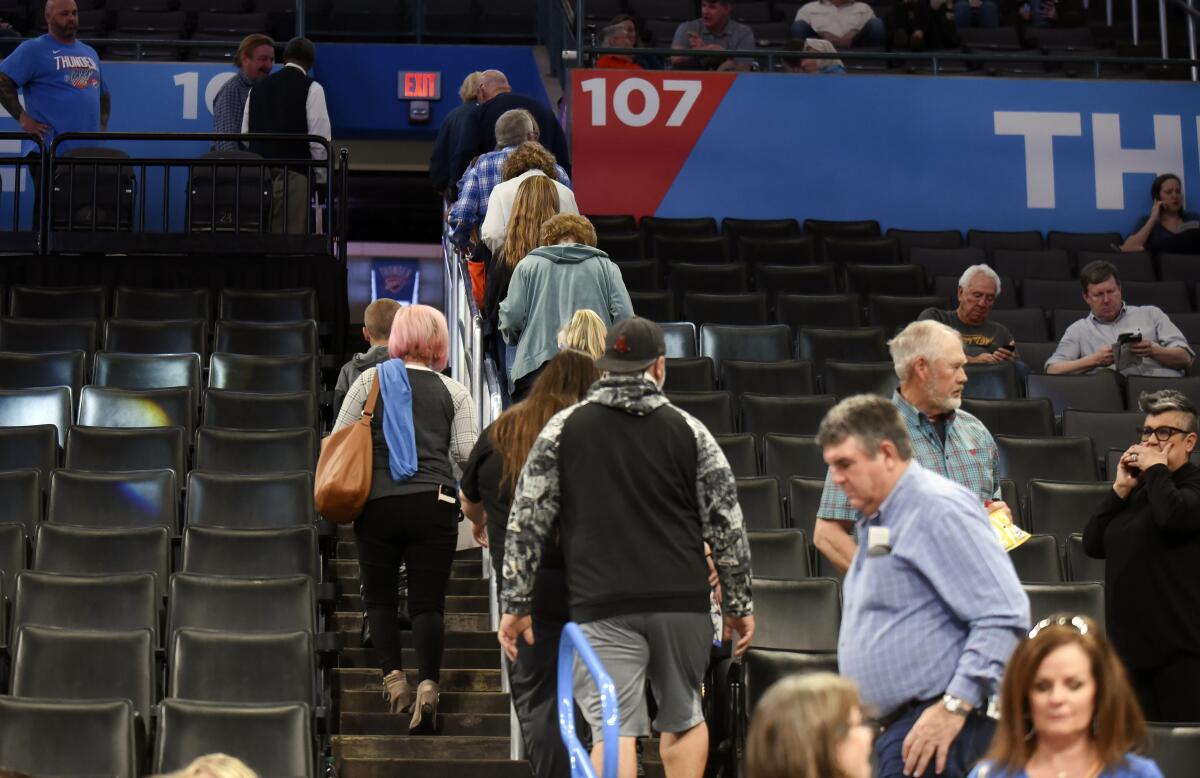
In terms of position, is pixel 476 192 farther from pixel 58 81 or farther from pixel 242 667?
pixel 58 81

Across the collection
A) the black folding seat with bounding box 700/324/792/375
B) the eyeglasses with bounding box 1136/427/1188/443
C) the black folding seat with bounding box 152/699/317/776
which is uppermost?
the black folding seat with bounding box 700/324/792/375

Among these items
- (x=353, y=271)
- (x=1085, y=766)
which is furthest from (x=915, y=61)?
(x=1085, y=766)

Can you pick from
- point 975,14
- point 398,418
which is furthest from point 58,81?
point 975,14

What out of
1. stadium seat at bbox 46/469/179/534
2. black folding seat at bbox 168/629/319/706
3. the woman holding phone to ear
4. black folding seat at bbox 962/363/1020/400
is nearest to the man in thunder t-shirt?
stadium seat at bbox 46/469/179/534

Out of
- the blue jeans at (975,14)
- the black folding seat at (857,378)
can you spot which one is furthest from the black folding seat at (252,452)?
the blue jeans at (975,14)

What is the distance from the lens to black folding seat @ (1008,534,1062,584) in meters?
5.71

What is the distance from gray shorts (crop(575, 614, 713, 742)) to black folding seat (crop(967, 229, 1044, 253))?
6.31 meters

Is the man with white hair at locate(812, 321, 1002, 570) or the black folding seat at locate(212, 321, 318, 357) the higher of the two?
the black folding seat at locate(212, 321, 318, 357)

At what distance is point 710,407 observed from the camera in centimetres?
695

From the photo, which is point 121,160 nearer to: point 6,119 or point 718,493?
point 6,119

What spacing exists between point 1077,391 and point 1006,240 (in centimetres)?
253

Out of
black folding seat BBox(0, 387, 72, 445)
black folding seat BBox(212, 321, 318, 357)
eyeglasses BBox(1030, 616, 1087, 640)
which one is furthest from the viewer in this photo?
black folding seat BBox(212, 321, 318, 357)

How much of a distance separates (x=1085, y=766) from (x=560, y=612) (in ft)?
4.82

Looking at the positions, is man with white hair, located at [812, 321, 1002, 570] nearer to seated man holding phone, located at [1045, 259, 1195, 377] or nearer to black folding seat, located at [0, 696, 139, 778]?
black folding seat, located at [0, 696, 139, 778]
